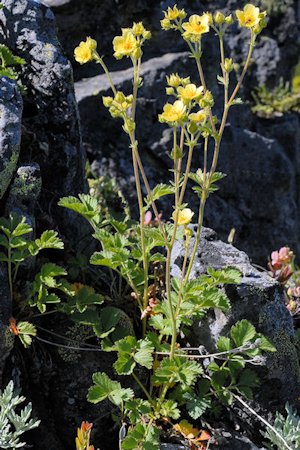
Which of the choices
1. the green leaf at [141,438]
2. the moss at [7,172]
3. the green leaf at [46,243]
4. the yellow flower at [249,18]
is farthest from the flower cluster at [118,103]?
the green leaf at [141,438]

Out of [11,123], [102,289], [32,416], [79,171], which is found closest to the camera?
[32,416]

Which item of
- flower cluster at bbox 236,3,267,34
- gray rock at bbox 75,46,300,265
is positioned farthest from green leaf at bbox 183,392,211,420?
gray rock at bbox 75,46,300,265

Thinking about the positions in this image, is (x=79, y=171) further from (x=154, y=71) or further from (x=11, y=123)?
(x=154, y=71)

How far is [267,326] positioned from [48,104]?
6.45ft

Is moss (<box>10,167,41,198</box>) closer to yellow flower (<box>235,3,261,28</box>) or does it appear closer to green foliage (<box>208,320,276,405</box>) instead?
green foliage (<box>208,320,276,405</box>)

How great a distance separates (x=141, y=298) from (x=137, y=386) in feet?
1.72

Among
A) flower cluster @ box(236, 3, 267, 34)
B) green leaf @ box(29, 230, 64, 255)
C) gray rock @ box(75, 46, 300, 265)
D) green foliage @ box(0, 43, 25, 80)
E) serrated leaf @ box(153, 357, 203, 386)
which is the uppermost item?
flower cluster @ box(236, 3, 267, 34)

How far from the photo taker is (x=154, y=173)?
5910 mm

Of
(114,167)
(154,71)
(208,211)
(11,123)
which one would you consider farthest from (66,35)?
(11,123)

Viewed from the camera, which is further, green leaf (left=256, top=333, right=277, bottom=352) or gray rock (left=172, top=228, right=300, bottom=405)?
gray rock (left=172, top=228, right=300, bottom=405)

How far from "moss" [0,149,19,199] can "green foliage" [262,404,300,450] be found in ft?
6.18

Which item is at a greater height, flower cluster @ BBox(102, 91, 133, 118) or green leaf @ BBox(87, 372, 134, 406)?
flower cluster @ BBox(102, 91, 133, 118)

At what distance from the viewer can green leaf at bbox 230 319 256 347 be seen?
3396 millimetres

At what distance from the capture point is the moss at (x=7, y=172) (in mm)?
3592
